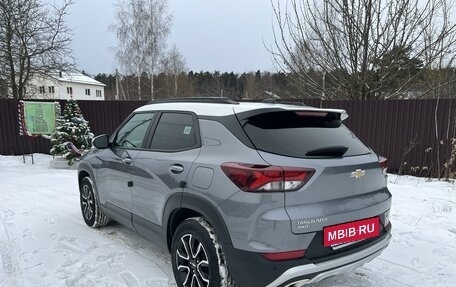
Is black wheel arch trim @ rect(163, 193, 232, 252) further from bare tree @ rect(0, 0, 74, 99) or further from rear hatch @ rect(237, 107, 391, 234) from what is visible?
bare tree @ rect(0, 0, 74, 99)

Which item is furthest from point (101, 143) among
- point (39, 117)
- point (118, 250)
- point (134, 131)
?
point (39, 117)

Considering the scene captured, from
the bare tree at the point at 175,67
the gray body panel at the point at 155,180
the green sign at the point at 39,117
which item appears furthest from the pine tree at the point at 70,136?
the bare tree at the point at 175,67

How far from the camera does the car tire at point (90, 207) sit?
15.0ft

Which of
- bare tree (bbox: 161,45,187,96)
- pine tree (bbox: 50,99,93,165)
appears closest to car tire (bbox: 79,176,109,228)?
pine tree (bbox: 50,99,93,165)

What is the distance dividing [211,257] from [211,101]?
1371 millimetres

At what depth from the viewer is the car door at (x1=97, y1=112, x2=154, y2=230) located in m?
3.65

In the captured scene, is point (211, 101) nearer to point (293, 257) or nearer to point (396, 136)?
point (293, 257)

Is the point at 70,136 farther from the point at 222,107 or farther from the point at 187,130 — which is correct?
the point at 222,107

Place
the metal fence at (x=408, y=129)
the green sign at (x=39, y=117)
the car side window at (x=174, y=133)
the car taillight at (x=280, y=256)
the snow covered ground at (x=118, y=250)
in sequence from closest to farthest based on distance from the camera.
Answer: the car taillight at (x=280, y=256), the car side window at (x=174, y=133), the snow covered ground at (x=118, y=250), the metal fence at (x=408, y=129), the green sign at (x=39, y=117)

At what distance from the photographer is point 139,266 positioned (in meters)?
3.55

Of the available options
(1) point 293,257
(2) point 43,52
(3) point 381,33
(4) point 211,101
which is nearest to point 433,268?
(1) point 293,257

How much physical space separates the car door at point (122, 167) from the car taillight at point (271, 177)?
1589 millimetres

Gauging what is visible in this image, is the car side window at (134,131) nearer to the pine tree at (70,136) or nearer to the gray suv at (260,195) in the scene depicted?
the gray suv at (260,195)

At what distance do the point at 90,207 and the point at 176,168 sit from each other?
244 cm
